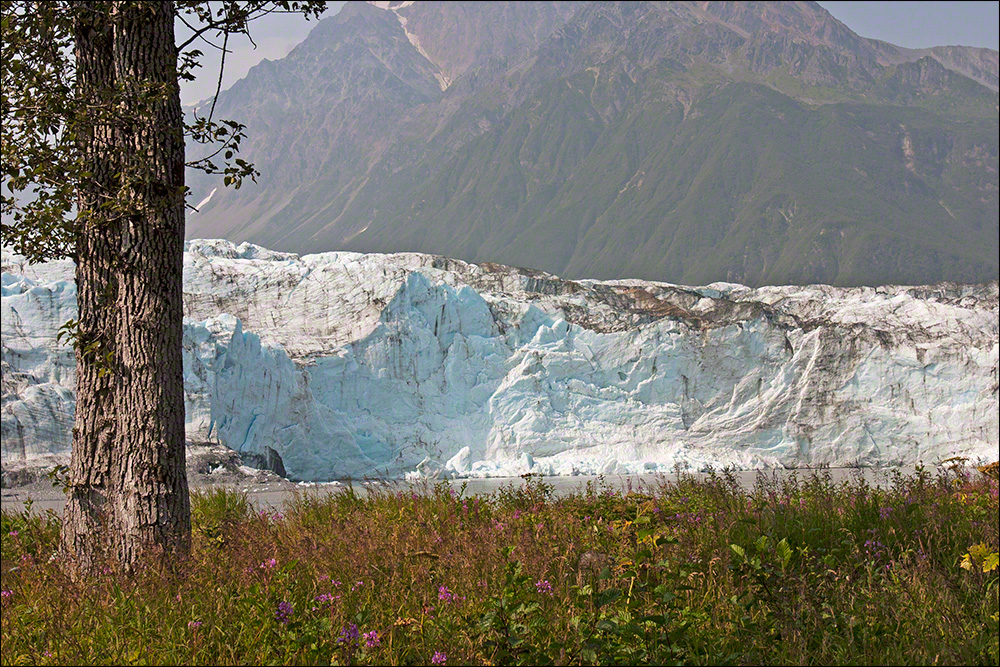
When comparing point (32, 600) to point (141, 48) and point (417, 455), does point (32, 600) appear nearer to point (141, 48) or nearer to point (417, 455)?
point (141, 48)

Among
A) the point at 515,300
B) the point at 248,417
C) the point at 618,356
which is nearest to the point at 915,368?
the point at 618,356

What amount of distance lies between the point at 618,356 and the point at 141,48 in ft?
75.2

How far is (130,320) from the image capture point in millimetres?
4098

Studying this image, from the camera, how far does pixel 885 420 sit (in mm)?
25672

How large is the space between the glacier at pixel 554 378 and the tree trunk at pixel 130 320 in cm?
1805

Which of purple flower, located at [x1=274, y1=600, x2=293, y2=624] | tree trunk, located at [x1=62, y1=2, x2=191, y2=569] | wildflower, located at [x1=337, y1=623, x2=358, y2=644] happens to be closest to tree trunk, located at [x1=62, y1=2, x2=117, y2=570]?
tree trunk, located at [x1=62, y1=2, x2=191, y2=569]

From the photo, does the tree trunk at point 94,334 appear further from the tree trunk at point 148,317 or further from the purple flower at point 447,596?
the purple flower at point 447,596

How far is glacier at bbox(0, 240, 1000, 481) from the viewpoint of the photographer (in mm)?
23625

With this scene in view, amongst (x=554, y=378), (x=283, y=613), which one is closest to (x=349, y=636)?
(x=283, y=613)

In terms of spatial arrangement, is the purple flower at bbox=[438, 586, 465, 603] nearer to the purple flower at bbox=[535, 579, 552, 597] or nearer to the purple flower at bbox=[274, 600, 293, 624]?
the purple flower at bbox=[535, 579, 552, 597]

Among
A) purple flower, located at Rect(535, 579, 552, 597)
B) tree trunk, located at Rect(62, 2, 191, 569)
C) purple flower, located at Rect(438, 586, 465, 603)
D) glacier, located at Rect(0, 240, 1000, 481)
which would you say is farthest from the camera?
glacier, located at Rect(0, 240, 1000, 481)

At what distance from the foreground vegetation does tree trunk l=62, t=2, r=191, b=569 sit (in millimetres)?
318

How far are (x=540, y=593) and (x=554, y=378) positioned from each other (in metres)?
22.2

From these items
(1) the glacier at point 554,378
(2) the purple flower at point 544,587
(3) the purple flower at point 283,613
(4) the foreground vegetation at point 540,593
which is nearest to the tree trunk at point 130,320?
(4) the foreground vegetation at point 540,593
